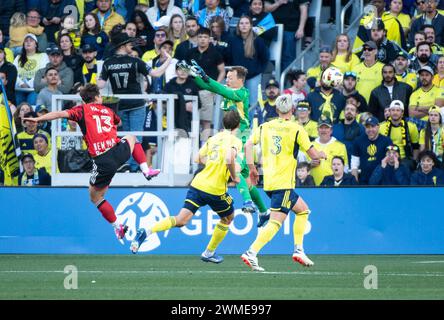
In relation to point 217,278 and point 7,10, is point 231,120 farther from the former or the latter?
point 7,10

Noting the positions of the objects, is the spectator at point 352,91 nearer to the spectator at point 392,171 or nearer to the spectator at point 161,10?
the spectator at point 392,171

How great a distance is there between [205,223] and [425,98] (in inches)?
177

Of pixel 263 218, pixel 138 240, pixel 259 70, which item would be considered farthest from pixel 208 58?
pixel 138 240

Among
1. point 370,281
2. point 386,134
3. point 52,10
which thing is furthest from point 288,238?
point 52,10

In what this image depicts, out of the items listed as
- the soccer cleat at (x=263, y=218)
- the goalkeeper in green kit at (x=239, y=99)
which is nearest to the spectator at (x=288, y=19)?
the goalkeeper in green kit at (x=239, y=99)

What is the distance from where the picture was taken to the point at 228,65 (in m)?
22.5

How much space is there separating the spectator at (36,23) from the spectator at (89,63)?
1.96 meters

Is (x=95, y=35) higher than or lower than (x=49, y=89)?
higher

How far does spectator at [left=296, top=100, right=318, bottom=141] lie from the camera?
2073 centimetres

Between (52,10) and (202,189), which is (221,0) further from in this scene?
(202,189)

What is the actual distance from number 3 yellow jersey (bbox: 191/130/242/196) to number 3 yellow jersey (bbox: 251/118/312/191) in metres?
0.58

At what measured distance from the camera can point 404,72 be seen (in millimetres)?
21266

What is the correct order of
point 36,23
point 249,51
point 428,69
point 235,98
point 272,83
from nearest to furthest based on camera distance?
point 235,98, point 428,69, point 272,83, point 249,51, point 36,23

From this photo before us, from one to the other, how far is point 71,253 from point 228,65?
17.2ft
